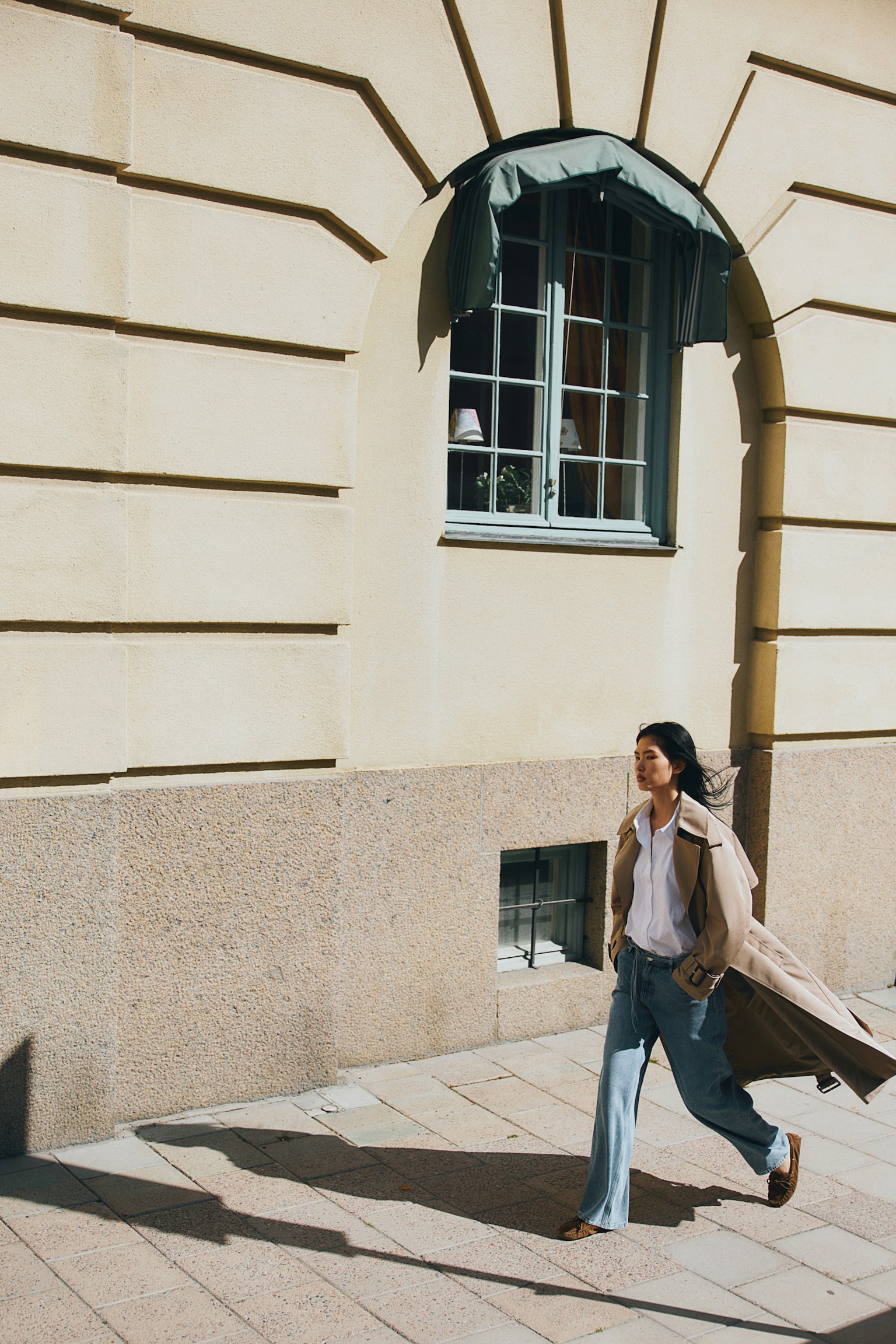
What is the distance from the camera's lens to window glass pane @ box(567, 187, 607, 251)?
22.4 ft

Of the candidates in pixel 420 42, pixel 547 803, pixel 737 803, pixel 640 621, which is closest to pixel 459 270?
pixel 420 42

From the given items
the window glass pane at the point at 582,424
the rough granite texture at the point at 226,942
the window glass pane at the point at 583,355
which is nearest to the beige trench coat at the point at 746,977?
the rough granite texture at the point at 226,942

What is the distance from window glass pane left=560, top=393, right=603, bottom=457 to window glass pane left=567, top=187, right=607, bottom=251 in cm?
79

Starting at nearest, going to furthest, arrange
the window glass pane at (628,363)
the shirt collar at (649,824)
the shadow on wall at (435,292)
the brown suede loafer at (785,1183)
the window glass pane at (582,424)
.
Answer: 1. the shirt collar at (649,824)
2. the brown suede loafer at (785,1183)
3. the shadow on wall at (435,292)
4. the window glass pane at (582,424)
5. the window glass pane at (628,363)

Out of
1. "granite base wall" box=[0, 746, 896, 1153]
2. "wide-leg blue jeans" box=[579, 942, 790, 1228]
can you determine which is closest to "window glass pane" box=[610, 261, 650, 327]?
"granite base wall" box=[0, 746, 896, 1153]

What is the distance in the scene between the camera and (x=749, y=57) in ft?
22.6

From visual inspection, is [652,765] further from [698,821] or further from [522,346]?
[522,346]

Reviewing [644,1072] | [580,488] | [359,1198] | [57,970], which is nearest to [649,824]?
[644,1072]

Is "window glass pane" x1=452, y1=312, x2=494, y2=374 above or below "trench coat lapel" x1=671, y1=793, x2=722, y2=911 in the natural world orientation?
above

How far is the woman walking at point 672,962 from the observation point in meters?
4.45

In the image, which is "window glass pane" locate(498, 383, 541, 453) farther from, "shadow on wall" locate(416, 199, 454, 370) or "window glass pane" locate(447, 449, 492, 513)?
"shadow on wall" locate(416, 199, 454, 370)

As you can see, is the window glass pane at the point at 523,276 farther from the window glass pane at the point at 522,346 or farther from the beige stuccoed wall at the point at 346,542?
the beige stuccoed wall at the point at 346,542

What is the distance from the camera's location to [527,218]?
671 cm

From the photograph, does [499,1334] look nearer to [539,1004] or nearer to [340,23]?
[539,1004]
